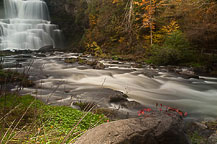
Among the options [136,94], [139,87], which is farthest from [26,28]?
[136,94]

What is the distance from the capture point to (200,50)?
11688 millimetres

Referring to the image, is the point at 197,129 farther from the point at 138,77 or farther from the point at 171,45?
the point at 171,45

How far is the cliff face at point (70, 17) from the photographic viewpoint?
32.9 metres

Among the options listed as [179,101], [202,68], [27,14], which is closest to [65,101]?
[179,101]

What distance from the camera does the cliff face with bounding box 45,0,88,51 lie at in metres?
32.9

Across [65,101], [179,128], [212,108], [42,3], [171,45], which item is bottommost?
[212,108]

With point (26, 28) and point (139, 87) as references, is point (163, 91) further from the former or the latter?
point (26, 28)

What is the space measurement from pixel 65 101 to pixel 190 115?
4.08m

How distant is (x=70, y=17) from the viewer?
119 feet

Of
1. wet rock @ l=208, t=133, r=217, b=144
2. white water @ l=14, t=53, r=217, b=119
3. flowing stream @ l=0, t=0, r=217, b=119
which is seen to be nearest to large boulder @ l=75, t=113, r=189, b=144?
flowing stream @ l=0, t=0, r=217, b=119

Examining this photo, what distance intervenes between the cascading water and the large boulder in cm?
2714

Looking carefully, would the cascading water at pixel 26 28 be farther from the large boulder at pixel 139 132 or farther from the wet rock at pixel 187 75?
the large boulder at pixel 139 132

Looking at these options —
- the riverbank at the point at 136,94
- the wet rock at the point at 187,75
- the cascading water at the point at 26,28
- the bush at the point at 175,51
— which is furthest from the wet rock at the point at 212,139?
the cascading water at the point at 26,28

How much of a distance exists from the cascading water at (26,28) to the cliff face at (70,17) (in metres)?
1.79
